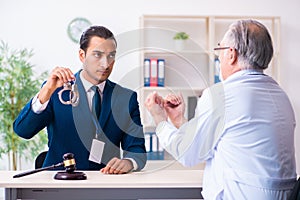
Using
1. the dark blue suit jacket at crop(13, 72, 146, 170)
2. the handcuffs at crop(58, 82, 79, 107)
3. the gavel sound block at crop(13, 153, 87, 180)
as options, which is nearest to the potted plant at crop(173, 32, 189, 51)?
the dark blue suit jacket at crop(13, 72, 146, 170)

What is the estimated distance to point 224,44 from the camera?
1.97 metres

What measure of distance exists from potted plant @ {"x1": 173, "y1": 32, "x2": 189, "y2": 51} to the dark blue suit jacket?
2.37 meters

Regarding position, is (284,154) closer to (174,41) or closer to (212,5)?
(174,41)

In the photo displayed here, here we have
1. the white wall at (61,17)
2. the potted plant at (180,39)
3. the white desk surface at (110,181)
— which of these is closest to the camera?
the white desk surface at (110,181)

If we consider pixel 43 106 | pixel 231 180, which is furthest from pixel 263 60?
pixel 43 106

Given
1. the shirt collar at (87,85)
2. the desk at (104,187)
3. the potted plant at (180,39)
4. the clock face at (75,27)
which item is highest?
the clock face at (75,27)

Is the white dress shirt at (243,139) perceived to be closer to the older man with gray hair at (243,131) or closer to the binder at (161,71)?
the older man with gray hair at (243,131)

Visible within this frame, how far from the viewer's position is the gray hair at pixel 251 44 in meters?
1.90

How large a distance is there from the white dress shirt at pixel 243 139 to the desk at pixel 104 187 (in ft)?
0.97

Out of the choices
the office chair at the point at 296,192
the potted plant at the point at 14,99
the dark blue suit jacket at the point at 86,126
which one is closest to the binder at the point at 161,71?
the potted plant at the point at 14,99

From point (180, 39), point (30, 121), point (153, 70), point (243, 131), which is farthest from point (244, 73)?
point (180, 39)

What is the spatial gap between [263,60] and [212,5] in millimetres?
3208

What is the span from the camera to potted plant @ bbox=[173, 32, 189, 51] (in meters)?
4.68

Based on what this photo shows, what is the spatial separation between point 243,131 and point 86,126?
30.1 inches
